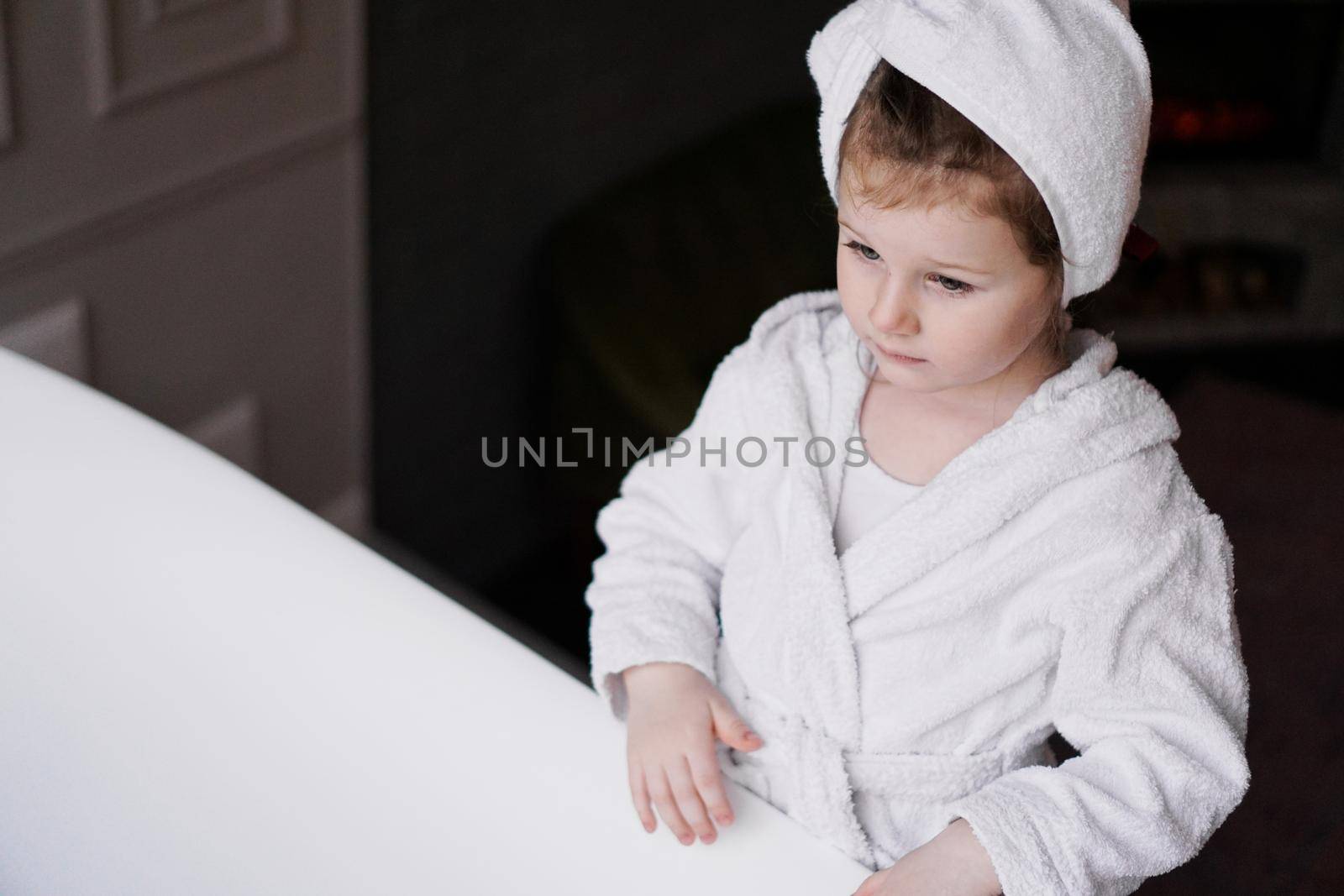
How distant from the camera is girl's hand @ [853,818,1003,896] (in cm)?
83

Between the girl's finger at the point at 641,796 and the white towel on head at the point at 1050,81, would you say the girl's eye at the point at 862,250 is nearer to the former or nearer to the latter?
the white towel on head at the point at 1050,81

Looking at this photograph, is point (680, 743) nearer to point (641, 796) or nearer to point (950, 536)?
point (641, 796)

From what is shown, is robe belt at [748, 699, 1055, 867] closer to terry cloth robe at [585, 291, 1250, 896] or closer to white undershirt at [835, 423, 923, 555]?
terry cloth robe at [585, 291, 1250, 896]

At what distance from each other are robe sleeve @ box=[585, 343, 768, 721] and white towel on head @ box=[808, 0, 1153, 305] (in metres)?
0.29

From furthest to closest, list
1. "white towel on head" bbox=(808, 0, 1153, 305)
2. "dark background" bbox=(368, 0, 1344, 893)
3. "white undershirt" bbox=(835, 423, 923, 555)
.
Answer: "dark background" bbox=(368, 0, 1344, 893) → "white undershirt" bbox=(835, 423, 923, 555) → "white towel on head" bbox=(808, 0, 1153, 305)

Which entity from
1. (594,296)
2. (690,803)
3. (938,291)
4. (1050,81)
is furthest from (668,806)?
(594,296)

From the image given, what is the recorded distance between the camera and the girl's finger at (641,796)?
915 millimetres

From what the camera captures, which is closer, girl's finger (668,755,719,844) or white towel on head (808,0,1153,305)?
white towel on head (808,0,1153,305)

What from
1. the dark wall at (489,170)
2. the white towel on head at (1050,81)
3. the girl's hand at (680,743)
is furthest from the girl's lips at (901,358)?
the dark wall at (489,170)

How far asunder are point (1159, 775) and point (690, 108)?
1710 mm

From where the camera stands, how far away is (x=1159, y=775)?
85 cm

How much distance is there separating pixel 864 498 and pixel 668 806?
10.0 inches

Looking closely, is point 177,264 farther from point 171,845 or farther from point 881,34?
point 881,34

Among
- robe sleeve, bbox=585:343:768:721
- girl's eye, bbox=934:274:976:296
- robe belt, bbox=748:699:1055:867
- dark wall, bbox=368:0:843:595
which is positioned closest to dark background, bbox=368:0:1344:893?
dark wall, bbox=368:0:843:595
